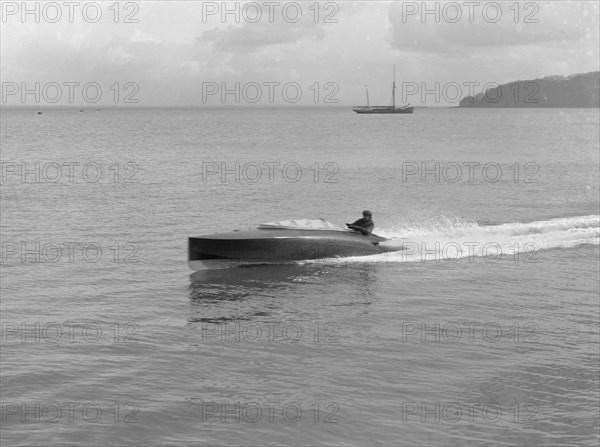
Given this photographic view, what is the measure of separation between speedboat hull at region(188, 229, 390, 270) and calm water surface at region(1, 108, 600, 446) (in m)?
0.50

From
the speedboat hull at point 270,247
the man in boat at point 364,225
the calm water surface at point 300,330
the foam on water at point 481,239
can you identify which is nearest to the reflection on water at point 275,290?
the calm water surface at point 300,330

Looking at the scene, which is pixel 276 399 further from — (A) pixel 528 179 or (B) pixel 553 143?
(B) pixel 553 143

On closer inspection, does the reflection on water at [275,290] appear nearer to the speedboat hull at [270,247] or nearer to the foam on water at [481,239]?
the speedboat hull at [270,247]

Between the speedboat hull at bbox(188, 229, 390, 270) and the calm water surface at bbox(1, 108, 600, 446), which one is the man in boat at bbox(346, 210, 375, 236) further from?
the calm water surface at bbox(1, 108, 600, 446)

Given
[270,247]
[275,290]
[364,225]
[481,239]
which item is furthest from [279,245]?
[481,239]

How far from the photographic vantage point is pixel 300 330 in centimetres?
2133

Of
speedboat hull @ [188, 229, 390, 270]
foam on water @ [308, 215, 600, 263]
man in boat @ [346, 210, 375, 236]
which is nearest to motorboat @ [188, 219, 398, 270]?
speedboat hull @ [188, 229, 390, 270]

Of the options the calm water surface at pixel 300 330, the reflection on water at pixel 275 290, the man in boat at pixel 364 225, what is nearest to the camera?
the calm water surface at pixel 300 330

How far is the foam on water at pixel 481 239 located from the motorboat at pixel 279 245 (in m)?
0.58

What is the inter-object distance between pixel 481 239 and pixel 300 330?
16.2 metres

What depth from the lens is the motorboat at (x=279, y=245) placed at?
92.7ft

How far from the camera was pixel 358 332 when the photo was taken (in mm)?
21219

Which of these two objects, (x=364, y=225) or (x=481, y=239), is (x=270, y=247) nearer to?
(x=364, y=225)

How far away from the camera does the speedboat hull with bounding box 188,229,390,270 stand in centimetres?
2823
